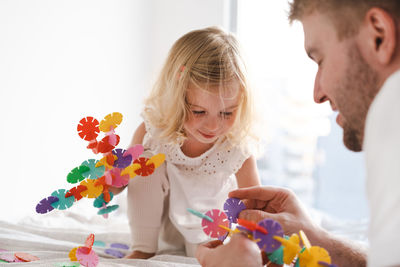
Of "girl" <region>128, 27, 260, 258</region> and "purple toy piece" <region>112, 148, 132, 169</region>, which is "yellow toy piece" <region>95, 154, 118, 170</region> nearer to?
"purple toy piece" <region>112, 148, 132, 169</region>

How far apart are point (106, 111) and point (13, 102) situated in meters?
0.66

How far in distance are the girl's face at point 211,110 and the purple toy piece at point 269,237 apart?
1.89 ft

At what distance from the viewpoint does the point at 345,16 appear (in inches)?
31.8

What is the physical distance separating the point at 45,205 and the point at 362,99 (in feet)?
2.25

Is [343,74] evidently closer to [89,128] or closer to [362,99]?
[362,99]

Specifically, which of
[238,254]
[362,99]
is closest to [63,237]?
[238,254]

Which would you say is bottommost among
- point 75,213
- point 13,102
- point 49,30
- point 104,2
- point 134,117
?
point 75,213

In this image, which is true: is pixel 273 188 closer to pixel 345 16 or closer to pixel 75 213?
pixel 345 16

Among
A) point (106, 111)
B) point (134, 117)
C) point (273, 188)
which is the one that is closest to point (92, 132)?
point (273, 188)

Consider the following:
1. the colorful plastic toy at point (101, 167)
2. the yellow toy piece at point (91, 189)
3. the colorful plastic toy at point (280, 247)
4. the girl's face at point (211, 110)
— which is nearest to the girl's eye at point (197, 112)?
the girl's face at point (211, 110)

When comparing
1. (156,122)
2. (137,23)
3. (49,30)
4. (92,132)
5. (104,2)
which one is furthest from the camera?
(137,23)

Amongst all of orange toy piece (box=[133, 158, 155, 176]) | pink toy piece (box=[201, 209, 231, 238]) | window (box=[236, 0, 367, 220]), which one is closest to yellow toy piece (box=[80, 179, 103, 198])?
orange toy piece (box=[133, 158, 155, 176])

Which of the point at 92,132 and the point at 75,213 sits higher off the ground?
the point at 92,132

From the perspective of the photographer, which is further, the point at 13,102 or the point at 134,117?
the point at 134,117
